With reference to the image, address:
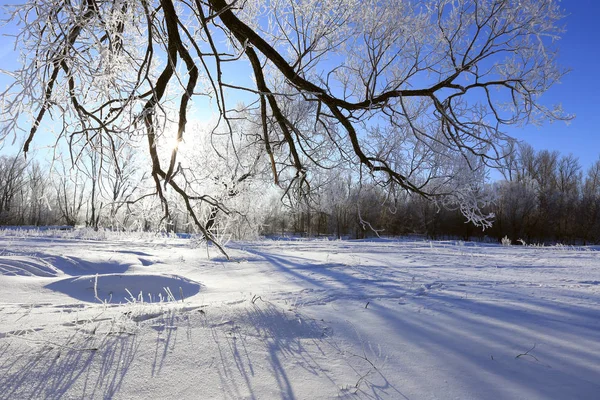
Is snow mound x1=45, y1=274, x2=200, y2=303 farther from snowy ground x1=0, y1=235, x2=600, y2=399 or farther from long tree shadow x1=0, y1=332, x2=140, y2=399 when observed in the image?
long tree shadow x1=0, y1=332, x2=140, y2=399

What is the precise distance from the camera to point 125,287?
3.64 m

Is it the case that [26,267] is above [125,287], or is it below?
above

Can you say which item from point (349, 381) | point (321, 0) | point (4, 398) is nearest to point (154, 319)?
point (4, 398)

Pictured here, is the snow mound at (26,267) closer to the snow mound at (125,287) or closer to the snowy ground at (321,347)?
the snow mound at (125,287)

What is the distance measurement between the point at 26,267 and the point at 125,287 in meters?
1.55

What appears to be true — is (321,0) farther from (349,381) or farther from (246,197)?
(246,197)

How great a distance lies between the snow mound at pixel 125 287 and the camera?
11.0ft

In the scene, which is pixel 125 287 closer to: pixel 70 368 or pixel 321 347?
pixel 70 368

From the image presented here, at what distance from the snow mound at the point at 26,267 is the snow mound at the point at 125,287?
799mm

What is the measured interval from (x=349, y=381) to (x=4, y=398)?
1.07 metres

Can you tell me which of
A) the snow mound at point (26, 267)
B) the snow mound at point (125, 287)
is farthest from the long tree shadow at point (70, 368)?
the snow mound at point (26, 267)

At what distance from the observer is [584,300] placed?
93.8 inches

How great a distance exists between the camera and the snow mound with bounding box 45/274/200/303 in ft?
11.0

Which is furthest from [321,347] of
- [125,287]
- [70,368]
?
[125,287]
